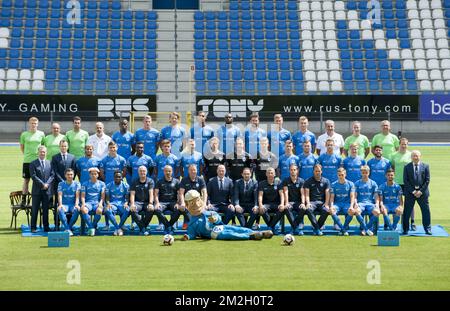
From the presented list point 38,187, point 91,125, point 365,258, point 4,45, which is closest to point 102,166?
point 38,187

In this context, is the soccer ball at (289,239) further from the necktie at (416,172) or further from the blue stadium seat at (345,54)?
the blue stadium seat at (345,54)

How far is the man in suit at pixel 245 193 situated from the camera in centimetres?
1829

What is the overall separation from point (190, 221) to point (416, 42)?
1308 inches

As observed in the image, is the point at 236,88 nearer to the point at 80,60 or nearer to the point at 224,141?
the point at 80,60

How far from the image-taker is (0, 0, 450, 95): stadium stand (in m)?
45.0

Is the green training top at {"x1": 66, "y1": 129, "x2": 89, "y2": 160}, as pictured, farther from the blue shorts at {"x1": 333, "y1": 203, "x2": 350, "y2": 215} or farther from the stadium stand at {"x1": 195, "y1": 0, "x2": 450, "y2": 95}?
the stadium stand at {"x1": 195, "y1": 0, "x2": 450, "y2": 95}

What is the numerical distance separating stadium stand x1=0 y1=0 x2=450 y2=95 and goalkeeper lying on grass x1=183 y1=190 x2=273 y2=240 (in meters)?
26.9

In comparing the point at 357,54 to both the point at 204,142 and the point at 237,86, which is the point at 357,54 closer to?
the point at 237,86

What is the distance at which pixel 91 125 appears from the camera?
1626 inches

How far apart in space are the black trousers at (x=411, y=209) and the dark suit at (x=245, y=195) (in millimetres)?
3057

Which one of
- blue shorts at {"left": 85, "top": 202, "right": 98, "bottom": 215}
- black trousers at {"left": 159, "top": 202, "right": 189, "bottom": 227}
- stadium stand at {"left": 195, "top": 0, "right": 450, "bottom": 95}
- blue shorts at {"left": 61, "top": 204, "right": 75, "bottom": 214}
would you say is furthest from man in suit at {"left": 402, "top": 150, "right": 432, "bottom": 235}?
stadium stand at {"left": 195, "top": 0, "right": 450, "bottom": 95}

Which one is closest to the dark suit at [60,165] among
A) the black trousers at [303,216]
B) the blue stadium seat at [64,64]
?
the black trousers at [303,216]
